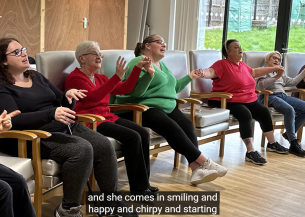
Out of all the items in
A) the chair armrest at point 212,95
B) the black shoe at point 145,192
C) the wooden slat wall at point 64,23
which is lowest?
the black shoe at point 145,192

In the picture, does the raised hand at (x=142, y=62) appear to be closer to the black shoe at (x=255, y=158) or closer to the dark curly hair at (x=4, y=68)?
the dark curly hair at (x=4, y=68)

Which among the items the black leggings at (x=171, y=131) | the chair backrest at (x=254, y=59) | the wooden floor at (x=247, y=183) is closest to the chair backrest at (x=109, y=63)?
the black leggings at (x=171, y=131)

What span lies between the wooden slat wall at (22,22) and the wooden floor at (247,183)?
2265mm

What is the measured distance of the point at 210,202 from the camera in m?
2.95

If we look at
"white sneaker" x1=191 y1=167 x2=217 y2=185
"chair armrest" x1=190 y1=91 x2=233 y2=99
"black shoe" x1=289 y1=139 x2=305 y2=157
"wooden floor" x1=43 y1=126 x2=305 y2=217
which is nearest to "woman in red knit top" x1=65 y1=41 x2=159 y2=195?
"white sneaker" x1=191 y1=167 x2=217 y2=185

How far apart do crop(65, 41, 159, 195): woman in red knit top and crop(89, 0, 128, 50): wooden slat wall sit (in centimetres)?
317

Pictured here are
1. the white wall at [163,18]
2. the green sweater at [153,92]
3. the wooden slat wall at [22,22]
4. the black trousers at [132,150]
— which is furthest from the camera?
the white wall at [163,18]

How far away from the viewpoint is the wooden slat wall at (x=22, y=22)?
16.2 feet

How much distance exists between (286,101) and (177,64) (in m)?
1.23

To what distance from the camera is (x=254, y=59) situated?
4.51 meters

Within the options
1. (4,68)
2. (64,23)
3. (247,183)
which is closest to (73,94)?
(4,68)

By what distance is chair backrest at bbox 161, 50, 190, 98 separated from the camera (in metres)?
3.80

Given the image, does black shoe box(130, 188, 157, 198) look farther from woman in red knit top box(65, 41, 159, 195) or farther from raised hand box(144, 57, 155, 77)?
raised hand box(144, 57, 155, 77)

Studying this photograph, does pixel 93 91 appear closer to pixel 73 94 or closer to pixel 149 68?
pixel 73 94
